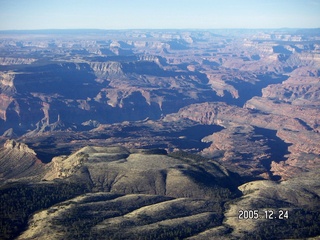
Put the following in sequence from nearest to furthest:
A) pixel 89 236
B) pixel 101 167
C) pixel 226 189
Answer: pixel 89 236 < pixel 226 189 < pixel 101 167

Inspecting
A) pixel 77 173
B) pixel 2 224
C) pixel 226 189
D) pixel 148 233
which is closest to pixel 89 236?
pixel 148 233

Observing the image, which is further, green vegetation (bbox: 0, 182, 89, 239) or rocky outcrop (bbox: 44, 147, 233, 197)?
rocky outcrop (bbox: 44, 147, 233, 197)

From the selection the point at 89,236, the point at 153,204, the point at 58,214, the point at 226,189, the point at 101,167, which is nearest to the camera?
the point at 89,236

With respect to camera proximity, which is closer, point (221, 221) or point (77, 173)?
point (221, 221)

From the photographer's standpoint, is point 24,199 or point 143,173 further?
point 143,173

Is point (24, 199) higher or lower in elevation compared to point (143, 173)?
higher

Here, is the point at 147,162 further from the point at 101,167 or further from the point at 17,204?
the point at 17,204

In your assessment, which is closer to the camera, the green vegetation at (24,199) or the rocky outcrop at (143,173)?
the green vegetation at (24,199)

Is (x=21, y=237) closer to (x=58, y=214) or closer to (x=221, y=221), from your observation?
(x=58, y=214)
